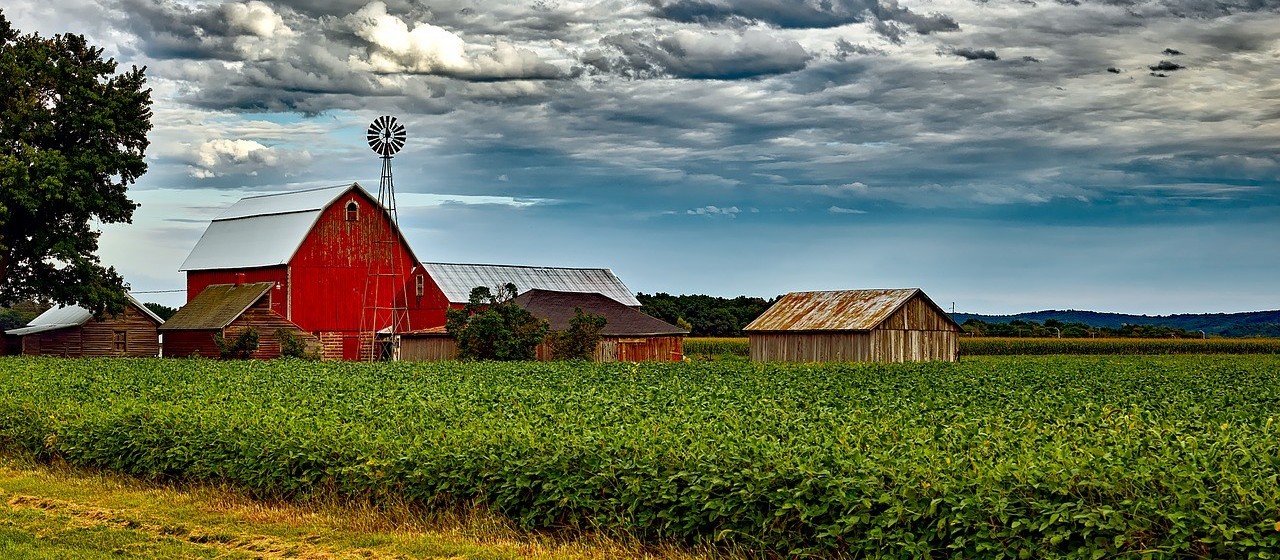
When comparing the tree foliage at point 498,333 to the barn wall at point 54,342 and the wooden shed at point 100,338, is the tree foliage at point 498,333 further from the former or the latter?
the barn wall at point 54,342

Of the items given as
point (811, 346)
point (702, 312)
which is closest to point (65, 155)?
point (811, 346)

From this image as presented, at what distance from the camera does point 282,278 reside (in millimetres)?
62969

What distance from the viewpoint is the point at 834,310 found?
65562 mm

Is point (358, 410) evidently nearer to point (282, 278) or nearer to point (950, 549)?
point (950, 549)

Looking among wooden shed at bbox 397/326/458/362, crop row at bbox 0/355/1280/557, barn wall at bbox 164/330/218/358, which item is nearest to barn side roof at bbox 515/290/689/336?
wooden shed at bbox 397/326/458/362

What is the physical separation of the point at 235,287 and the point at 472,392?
4616cm

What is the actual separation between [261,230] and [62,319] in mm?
13757

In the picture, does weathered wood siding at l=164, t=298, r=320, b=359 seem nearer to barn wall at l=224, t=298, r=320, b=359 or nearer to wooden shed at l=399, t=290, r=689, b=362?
barn wall at l=224, t=298, r=320, b=359

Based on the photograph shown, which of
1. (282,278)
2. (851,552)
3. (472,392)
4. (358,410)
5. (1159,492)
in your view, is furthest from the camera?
(282,278)

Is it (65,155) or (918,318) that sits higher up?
(65,155)

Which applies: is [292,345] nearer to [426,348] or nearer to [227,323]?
[227,323]

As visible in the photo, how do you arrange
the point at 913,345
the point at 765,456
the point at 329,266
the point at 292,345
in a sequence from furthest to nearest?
the point at 329,266, the point at 913,345, the point at 292,345, the point at 765,456

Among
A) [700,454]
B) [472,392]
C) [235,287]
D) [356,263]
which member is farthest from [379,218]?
[700,454]

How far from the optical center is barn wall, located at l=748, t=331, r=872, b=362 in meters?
62.1
